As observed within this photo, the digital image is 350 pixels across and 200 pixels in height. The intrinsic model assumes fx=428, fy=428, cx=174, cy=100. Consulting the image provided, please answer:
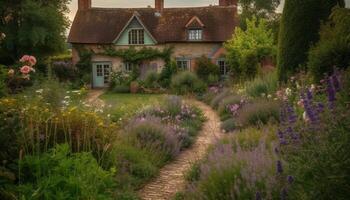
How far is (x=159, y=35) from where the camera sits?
30.0m

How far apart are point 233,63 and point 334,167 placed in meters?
22.4

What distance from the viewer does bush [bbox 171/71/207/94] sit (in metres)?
23.5

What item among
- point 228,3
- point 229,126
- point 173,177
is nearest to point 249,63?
point 228,3

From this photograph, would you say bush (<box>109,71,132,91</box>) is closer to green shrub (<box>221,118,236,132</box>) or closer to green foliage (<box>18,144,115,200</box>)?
green shrub (<box>221,118,236,132</box>)

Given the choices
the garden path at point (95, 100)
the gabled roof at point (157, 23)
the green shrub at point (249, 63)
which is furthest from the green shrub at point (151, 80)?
the green shrub at point (249, 63)

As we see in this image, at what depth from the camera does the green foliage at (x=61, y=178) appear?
4836mm

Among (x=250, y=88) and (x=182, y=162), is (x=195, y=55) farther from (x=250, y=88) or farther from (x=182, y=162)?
(x=182, y=162)

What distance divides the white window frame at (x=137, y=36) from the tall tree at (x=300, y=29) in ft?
55.7

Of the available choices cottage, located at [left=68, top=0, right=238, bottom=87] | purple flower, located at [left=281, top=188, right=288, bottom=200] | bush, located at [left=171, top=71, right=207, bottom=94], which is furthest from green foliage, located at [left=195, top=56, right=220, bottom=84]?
purple flower, located at [left=281, top=188, right=288, bottom=200]

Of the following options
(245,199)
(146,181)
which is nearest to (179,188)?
(146,181)

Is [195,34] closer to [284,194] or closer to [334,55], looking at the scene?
[334,55]

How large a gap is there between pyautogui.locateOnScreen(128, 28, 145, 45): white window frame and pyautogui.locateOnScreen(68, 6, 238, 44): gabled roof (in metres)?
0.61

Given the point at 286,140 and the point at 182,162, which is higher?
the point at 286,140

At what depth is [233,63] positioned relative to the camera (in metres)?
25.5
